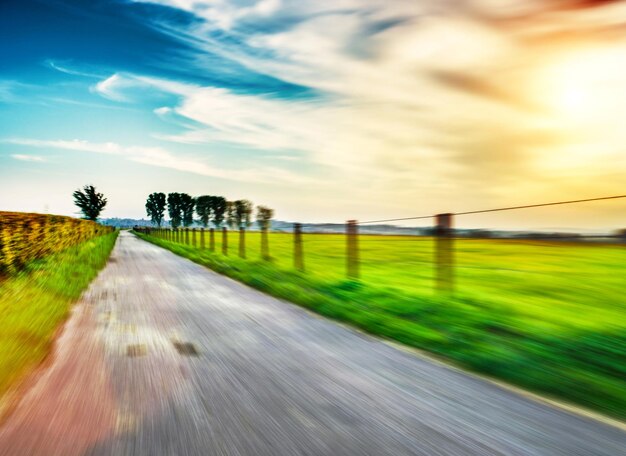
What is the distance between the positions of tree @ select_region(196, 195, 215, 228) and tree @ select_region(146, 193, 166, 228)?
46.9 feet

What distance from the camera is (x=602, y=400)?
3.00 metres

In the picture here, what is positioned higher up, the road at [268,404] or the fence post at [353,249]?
the fence post at [353,249]

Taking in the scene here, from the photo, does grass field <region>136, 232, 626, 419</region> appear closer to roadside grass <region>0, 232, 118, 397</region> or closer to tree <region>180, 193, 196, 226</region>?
roadside grass <region>0, 232, 118, 397</region>

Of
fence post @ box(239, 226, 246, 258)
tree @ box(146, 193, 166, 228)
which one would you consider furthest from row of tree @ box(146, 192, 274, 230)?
fence post @ box(239, 226, 246, 258)

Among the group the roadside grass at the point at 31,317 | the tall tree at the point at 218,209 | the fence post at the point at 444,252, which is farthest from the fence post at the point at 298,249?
the tall tree at the point at 218,209

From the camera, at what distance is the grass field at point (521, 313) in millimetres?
3502

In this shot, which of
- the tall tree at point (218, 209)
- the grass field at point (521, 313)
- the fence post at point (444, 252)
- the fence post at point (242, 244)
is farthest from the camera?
the tall tree at point (218, 209)

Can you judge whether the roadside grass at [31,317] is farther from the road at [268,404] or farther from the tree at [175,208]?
the tree at [175,208]

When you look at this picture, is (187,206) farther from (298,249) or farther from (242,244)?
(298,249)

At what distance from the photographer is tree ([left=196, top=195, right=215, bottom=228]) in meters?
116

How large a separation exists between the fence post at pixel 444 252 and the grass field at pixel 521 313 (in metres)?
0.30

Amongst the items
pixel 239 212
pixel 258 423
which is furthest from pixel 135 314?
pixel 239 212

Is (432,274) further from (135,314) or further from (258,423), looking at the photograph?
(258,423)

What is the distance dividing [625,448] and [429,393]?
112 centimetres
